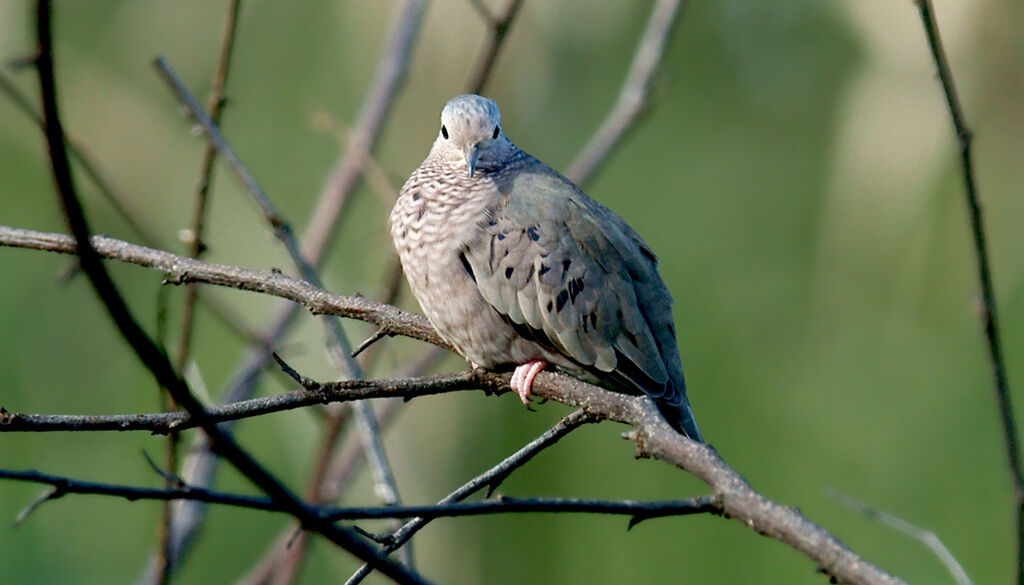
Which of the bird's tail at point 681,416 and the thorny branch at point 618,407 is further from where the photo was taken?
the bird's tail at point 681,416

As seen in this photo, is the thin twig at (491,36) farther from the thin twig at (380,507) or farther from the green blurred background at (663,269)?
the thin twig at (380,507)

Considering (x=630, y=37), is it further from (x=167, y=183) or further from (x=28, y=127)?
(x=28, y=127)

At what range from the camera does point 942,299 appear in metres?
3.49

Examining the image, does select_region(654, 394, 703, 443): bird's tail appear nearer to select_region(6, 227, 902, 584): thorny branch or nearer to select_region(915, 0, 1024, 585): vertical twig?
select_region(6, 227, 902, 584): thorny branch

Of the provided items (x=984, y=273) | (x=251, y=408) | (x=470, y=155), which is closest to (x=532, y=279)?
(x=470, y=155)

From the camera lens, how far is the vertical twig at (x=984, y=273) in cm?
116

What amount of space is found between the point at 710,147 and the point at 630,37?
617mm

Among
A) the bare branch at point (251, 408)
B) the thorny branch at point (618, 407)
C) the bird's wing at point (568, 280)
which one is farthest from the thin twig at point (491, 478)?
the bird's wing at point (568, 280)

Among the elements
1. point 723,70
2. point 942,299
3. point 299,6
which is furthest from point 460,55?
point 942,299

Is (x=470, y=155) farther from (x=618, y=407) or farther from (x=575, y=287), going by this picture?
(x=618, y=407)

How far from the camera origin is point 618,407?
1315mm

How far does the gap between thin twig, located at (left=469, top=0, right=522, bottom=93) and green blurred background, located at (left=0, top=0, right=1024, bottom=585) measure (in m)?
0.83

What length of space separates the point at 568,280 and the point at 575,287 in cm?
2

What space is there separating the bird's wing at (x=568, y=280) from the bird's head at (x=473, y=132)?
0.41ft
